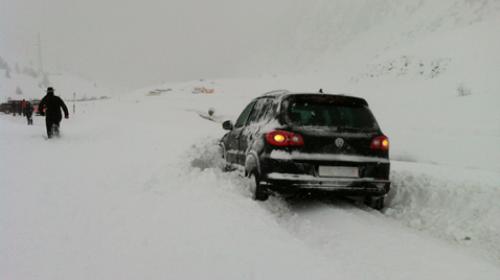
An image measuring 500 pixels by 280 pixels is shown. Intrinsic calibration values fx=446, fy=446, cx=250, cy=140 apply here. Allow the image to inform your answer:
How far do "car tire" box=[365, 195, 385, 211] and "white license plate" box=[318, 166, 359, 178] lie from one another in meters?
0.67

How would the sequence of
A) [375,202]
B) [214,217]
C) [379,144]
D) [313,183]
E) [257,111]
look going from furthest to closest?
[257,111] < [375,202] < [379,144] < [313,183] < [214,217]

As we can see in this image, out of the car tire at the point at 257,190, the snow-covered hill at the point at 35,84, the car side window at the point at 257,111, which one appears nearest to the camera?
the car tire at the point at 257,190

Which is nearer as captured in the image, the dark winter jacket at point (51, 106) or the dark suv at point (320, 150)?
the dark suv at point (320, 150)

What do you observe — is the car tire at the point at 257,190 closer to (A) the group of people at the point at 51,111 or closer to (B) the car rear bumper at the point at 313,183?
(B) the car rear bumper at the point at 313,183

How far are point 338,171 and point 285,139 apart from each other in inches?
33.0

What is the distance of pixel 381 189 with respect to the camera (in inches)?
246

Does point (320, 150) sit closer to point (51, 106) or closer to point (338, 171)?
point (338, 171)

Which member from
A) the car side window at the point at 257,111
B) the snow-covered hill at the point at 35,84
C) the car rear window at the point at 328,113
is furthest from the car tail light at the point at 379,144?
the snow-covered hill at the point at 35,84

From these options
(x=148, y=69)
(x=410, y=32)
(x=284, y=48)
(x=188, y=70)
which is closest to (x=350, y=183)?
(x=410, y=32)

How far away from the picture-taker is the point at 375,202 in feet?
21.7

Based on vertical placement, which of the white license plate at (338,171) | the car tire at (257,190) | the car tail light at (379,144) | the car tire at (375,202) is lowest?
the car tire at (375,202)

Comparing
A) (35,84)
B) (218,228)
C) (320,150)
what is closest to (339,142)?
(320,150)

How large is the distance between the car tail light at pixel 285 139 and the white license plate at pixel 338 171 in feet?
1.50

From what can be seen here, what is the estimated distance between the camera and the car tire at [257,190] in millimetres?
6211
